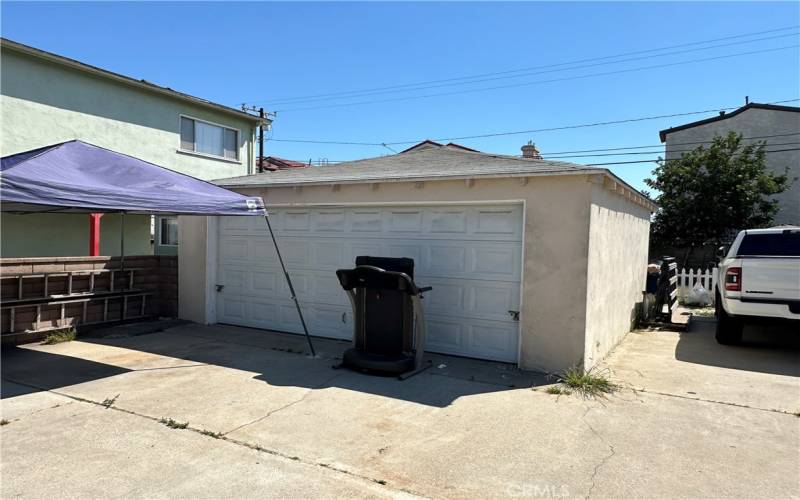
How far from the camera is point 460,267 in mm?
6820

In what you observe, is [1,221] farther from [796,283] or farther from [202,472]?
[796,283]

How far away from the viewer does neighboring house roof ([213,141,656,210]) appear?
621 cm

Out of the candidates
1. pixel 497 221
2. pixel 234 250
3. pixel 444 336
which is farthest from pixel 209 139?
pixel 497 221

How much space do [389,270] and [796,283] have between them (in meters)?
5.47

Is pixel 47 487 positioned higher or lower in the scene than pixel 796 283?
lower

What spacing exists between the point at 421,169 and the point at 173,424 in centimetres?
471

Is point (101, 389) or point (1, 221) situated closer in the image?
point (101, 389)

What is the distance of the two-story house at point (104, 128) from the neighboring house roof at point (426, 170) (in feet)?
18.1

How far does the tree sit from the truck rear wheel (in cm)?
911

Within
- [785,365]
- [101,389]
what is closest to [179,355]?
[101,389]

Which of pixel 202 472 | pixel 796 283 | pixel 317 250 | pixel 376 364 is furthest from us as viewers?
pixel 317 250

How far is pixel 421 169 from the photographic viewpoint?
7.42m

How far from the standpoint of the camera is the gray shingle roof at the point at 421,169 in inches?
247

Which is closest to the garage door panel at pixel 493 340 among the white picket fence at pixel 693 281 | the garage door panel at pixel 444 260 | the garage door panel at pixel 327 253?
the garage door panel at pixel 444 260
